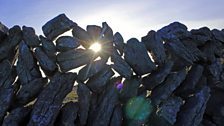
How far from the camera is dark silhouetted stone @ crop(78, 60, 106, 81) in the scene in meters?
13.6

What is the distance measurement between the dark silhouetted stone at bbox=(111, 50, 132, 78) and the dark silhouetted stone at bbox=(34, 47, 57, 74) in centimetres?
252

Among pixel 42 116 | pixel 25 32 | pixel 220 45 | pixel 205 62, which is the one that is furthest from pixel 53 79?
pixel 220 45

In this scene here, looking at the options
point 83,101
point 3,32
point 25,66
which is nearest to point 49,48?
point 25,66

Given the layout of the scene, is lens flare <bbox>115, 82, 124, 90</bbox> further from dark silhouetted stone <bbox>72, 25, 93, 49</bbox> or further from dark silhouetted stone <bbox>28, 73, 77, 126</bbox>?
dark silhouetted stone <bbox>72, 25, 93, 49</bbox>

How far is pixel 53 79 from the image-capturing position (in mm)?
12969

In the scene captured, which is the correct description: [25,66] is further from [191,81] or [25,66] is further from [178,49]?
[191,81]

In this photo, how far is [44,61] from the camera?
1335cm

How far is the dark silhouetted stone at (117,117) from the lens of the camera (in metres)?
13.2

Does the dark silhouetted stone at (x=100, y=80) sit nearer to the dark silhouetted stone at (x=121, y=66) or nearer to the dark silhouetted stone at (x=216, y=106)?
the dark silhouetted stone at (x=121, y=66)

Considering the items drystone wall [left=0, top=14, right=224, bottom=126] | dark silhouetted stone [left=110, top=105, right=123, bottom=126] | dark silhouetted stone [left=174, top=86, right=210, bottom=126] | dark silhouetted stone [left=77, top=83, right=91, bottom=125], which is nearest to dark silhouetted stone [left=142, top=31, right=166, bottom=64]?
drystone wall [left=0, top=14, right=224, bottom=126]

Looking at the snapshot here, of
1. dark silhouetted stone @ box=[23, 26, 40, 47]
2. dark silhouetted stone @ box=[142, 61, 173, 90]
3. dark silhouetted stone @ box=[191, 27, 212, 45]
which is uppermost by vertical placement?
dark silhouetted stone @ box=[23, 26, 40, 47]

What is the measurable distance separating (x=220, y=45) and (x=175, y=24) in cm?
356

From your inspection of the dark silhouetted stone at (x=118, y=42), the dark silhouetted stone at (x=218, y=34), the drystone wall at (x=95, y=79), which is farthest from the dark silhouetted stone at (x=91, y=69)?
the dark silhouetted stone at (x=218, y=34)

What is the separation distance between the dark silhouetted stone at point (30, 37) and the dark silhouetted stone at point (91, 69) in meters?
2.23
